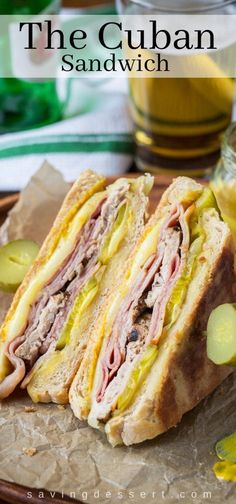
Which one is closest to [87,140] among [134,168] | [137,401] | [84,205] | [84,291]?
[134,168]

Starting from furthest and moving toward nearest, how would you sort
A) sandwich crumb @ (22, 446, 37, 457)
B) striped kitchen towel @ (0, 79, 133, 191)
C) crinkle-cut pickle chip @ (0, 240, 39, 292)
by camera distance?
striped kitchen towel @ (0, 79, 133, 191), crinkle-cut pickle chip @ (0, 240, 39, 292), sandwich crumb @ (22, 446, 37, 457)

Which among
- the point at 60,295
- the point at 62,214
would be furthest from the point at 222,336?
the point at 62,214

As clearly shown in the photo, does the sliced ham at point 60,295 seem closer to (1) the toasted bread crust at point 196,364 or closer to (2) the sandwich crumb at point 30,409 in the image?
(2) the sandwich crumb at point 30,409

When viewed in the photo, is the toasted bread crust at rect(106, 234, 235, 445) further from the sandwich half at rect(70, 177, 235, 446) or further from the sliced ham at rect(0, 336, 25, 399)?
the sliced ham at rect(0, 336, 25, 399)

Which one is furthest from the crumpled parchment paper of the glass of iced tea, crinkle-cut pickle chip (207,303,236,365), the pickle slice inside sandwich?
the glass of iced tea

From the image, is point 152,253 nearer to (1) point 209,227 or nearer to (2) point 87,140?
(1) point 209,227

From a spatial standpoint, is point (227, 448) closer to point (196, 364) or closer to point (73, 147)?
point (196, 364)
